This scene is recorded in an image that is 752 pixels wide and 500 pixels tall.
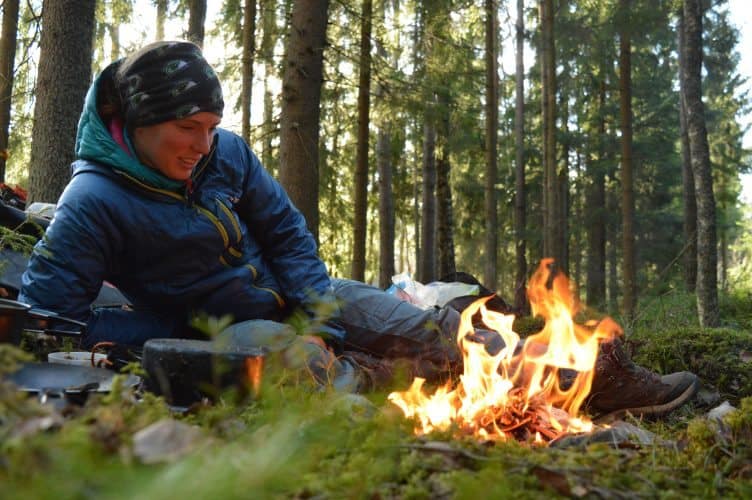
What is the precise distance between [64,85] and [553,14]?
1377 cm

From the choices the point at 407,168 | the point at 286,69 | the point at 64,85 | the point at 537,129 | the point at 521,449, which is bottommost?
the point at 521,449

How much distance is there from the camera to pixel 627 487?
64.5 inches

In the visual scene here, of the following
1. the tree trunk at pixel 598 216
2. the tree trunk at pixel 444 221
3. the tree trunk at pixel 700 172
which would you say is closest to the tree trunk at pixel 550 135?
the tree trunk at pixel 444 221

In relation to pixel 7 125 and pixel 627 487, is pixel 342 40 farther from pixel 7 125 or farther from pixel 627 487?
pixel 627 487

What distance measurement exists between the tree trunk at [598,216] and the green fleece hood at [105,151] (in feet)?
64.8

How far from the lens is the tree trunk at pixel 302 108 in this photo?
705 cm

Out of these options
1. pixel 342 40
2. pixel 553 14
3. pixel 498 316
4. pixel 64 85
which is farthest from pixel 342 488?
pixel 553 14

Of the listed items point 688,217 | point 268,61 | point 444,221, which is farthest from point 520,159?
point 268,61

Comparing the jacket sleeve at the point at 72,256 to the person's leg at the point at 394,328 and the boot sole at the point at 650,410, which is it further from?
the boot sole at the point at 650,410

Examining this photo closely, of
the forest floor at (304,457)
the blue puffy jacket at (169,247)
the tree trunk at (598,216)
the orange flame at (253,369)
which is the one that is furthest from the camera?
the tree trunk at (598,216)

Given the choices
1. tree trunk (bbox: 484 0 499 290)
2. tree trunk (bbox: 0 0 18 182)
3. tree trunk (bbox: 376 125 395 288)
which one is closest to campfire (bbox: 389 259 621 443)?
tree trunk (bbox: 0 0 18 182)

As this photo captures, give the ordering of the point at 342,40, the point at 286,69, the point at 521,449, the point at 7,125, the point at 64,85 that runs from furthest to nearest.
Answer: the point at 342,40 → the point at 7,125 → the point at 286,69 → the point at 64,85 → the point at 521,449

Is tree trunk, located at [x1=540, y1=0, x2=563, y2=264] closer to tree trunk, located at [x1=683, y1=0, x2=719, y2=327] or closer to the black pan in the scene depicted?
tree trunk, located at [x1=683, y1=0, x2=719, y2=327]

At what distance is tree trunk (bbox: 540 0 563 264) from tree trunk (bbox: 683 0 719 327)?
7052 mm
